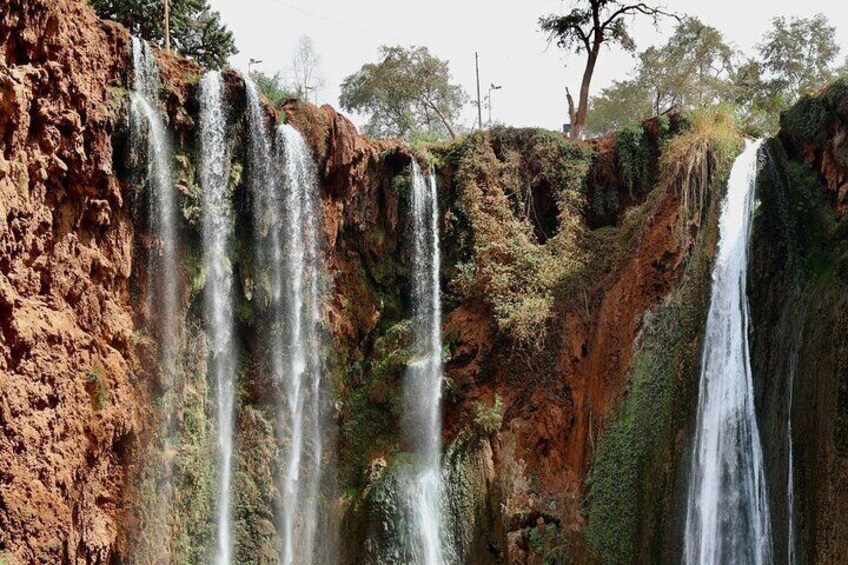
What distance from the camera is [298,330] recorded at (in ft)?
53.8

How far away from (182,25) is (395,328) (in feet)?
40.2

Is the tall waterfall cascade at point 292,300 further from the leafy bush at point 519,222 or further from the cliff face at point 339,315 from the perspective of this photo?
the leafy bush at point 519,222

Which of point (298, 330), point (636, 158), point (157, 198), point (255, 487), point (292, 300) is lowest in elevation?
point (255, 487)

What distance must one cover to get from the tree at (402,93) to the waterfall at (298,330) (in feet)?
46.0

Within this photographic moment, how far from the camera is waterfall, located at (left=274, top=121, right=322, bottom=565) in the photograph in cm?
1586

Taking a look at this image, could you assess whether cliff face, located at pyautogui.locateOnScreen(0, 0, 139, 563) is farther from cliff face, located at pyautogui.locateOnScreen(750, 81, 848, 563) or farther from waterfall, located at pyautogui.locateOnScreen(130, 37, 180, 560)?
cliff face, located at pyautogui.locateOnScreen(750, 81, 848, 563)

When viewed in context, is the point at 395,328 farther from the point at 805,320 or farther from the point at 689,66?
the point at 689,66

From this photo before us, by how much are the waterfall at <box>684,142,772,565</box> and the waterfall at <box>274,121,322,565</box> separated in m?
7.85

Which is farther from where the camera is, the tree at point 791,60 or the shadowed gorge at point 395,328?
the tree at point 791,60

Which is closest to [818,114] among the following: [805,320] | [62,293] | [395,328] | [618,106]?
[805,320]

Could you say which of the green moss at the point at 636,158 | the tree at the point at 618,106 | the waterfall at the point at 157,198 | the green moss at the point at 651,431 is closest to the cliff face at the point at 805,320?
the green moss at the point at 651,431

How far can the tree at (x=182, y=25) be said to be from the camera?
2108 cm

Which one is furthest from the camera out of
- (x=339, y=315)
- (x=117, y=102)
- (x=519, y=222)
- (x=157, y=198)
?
(x=519, y=222)

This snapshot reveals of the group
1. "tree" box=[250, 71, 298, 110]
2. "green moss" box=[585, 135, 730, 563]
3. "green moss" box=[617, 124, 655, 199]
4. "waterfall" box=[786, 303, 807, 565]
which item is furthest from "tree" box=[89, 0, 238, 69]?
"waterfall" box=[786, 303, 807, 565]
